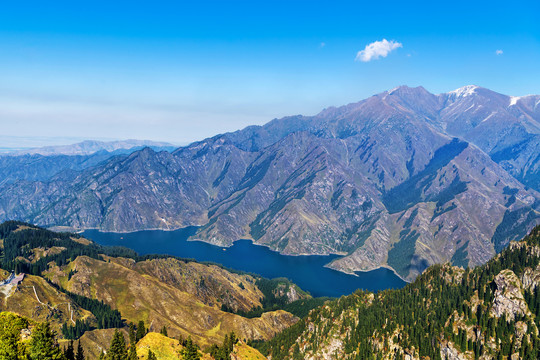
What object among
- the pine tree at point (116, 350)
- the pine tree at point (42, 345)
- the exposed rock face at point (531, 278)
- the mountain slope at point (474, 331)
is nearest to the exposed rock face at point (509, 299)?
the mountain slope at point (474, 331)

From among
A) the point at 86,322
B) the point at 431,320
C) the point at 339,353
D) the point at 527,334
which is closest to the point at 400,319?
the point at 431,320

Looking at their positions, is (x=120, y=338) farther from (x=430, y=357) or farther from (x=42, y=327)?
(x=430, y=357)

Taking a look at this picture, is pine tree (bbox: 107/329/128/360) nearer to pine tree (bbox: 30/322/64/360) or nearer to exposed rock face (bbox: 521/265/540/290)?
pine tree (bbox: 30/322/64/360)

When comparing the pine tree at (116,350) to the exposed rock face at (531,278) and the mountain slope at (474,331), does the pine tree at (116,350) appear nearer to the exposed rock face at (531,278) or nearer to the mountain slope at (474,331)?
the mountain slope at (474,331)

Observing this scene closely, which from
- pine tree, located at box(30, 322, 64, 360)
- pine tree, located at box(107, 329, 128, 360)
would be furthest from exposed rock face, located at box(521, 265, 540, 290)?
pine tree, located at box(30, 322, 64, 360)

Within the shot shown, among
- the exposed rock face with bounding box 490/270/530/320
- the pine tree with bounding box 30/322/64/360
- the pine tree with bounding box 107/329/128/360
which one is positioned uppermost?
the pine tree with bounding box 30/322/64/360

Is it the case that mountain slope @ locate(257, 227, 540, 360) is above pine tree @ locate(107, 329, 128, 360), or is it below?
below

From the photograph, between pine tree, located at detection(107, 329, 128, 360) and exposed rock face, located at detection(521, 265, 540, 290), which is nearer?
pine tree, located at detection(107, 329, 128, 360)

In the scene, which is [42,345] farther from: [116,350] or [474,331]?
[474,331]
